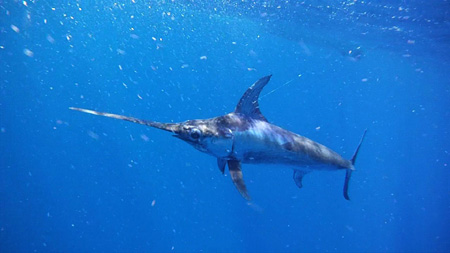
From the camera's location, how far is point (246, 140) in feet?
12.9

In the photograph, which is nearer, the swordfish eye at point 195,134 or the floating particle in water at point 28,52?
the swordfish eye at point 195,134

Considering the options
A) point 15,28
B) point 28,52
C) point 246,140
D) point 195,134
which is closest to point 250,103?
point 246,140

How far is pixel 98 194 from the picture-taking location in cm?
1922

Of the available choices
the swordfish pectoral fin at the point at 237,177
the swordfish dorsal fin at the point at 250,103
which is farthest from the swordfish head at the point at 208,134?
the swordfish dorsal fin at the point at 250,103

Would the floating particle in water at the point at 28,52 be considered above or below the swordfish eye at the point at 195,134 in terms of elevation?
above

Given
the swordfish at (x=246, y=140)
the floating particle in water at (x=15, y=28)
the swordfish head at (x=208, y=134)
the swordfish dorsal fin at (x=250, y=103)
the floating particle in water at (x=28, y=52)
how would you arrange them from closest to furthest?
1. the swordfish head at (x=208, y=134)
2. the swordfish at (x=246, y=140)
3. the swordfish dorsal fin at (x=250, y=103)
4. the floating particle in water at (x=15, y=28)
5. the floating particle in water at (x=28, y=52)

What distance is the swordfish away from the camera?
3.56 meters

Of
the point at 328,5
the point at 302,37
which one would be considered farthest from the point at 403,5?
the point at 302,37

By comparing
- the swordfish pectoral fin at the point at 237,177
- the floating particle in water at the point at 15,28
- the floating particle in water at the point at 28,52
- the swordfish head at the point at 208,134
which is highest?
the floating particle in water at the point at 28,52

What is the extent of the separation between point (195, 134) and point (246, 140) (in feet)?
2.65

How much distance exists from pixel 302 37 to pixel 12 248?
24151 mm

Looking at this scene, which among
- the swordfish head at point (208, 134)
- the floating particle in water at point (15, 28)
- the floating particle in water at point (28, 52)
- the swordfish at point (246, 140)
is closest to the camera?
the swordfish head at point (208, 134)

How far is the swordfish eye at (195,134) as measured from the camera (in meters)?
3.46

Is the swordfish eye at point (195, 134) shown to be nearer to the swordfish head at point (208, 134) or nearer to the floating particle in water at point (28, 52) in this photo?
the swordfish head at point (208, 134)
